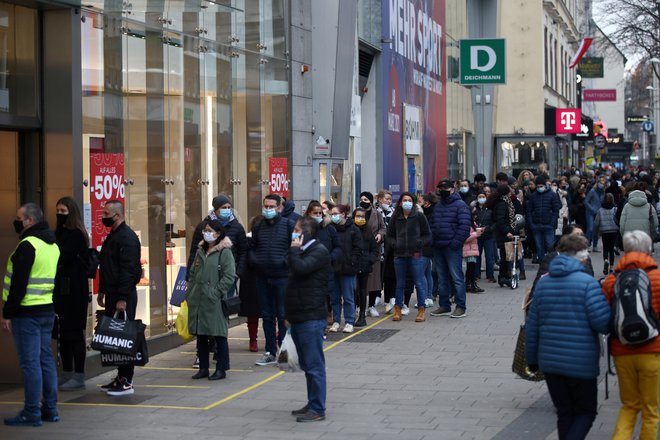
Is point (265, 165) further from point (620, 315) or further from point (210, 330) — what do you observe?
point (620, 315)

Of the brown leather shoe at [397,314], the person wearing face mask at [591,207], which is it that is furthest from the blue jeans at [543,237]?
the brown leather shoe at [397,314]

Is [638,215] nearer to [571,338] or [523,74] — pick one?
[571,338]

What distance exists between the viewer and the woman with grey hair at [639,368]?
26.1 feet

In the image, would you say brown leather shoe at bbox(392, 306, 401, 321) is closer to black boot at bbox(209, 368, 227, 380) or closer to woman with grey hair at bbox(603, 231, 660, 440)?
black boot at bbox(209, 368, 227, 380)

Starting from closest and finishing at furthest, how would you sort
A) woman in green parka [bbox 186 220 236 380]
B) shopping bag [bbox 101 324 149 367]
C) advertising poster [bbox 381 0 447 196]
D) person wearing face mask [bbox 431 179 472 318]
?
shopping bag [bbox 101 324 149 367] < woman in green parka [bbox 186 220 236 380] < person wearing face mask [bbox 431 179 472 318] < advertising poster [bbox 381 0 447 196]

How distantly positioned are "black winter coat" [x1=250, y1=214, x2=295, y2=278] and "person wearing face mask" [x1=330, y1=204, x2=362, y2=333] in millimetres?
1904

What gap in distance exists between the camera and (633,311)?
7.79 meters

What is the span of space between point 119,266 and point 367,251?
511 centimetres

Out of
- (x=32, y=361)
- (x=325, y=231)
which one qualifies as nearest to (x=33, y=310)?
(x=32, y=361)

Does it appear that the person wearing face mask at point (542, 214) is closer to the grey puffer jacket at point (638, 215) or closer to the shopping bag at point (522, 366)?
the grey puffer jacket at point (638, 215)

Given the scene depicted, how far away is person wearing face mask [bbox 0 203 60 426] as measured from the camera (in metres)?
9.68

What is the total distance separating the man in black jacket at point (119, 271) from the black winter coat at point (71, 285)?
0.21 metres

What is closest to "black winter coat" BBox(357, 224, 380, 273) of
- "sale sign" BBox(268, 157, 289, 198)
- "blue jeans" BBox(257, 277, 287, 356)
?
"sale sign" BBox(268, 157, 289, 198)

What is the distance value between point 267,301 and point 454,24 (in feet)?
76.8
